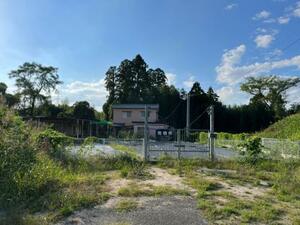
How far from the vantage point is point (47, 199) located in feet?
23.1

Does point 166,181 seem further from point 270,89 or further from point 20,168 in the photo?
point 270,89

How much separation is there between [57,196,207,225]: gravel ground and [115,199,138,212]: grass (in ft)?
0.27

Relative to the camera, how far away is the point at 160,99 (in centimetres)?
5531

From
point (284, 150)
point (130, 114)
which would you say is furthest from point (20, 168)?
point (130, 114)

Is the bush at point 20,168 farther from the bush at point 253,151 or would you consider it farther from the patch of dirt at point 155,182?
the bush at point 253,151

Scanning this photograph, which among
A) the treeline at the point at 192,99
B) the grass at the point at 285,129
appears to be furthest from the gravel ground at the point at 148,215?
the treeline at the point at 192,99

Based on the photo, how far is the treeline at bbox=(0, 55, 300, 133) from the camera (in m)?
52.8

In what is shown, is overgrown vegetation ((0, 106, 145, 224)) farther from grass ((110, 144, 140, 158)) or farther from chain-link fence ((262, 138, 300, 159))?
chain-link fence ((262, 138, 300, 159))

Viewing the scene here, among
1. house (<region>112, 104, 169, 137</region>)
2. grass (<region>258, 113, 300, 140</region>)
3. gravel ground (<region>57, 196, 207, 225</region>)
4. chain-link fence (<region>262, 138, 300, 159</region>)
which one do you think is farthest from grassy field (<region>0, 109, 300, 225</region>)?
house (<region>112, 104, 169, 137</region>)

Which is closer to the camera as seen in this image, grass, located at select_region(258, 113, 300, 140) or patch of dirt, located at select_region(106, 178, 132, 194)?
patch of dirt, located at select_region(106, 178, 132, 194)

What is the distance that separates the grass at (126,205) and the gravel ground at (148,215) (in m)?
0.08

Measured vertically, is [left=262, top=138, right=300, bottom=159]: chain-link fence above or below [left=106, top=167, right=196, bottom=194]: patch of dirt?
above

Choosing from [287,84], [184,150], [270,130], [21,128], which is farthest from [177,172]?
[287,84]

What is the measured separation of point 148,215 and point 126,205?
0.68 m
